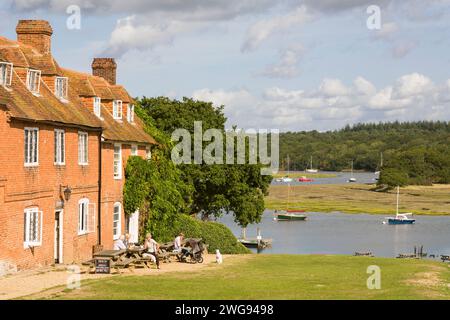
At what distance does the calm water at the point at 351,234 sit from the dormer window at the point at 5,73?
51441mm

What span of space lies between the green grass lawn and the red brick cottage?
16.1 feet

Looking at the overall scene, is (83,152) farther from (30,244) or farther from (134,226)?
(134,226)

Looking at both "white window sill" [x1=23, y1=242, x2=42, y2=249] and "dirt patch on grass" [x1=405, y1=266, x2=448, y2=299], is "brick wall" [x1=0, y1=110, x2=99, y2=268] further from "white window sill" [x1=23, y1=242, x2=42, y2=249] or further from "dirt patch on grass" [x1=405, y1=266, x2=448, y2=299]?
"dirt patch on grass" [x1=405, y1=266, x2=448, y2=299]

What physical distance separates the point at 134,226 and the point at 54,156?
12.2 m

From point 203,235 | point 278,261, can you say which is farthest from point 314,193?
point 278,261

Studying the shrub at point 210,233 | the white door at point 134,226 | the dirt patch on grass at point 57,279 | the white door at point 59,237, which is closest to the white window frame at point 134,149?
the white door at point 134,226

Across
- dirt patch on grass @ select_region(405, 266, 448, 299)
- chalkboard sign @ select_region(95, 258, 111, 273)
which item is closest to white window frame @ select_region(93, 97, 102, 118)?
chalkboard sign @ select_region(95, 258, 111, 273)

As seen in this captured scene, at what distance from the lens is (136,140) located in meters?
42.5

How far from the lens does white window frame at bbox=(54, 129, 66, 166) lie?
32531 millimetres

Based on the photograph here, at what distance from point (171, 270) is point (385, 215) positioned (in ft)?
344

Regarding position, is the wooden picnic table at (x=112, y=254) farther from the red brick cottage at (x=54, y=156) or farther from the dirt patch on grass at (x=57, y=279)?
the red brick cottage at (x=54, y=156)

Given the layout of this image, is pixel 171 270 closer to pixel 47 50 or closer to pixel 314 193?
pixel 47 50

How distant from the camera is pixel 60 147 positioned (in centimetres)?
3294

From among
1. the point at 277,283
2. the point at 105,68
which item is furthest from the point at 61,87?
the point at 277,283
